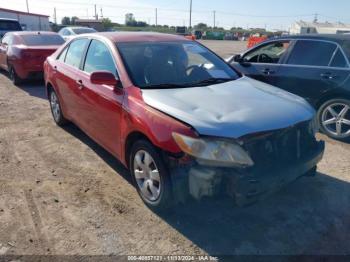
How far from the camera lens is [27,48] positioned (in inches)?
347

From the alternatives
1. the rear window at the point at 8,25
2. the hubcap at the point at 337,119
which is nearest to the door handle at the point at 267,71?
the hubcap at the point at 337,119

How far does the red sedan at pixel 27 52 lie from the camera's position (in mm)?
8802

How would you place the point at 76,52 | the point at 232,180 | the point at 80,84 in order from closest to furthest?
the point at 232,180, the point at 80,84, the point at 76,52

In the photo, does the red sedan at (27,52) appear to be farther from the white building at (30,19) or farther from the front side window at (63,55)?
the white building at (30,19)

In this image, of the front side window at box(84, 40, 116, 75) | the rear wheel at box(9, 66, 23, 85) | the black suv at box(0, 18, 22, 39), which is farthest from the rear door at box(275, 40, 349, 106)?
the black suv at box(0, 18, 22, 39)

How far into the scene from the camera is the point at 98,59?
418 cm

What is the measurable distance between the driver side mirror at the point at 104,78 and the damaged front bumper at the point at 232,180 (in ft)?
4.13

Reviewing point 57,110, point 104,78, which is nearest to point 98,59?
point 104,78

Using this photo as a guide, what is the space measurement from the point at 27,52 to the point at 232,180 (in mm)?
7881

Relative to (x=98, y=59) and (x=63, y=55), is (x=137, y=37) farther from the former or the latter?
(x=63, y=55)

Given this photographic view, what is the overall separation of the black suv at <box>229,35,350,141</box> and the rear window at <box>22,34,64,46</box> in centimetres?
660

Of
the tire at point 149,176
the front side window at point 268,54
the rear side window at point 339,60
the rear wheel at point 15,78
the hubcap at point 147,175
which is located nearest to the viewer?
the tire at point 149,176

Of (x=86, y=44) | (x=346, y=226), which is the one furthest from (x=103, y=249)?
(x=86, y=44)

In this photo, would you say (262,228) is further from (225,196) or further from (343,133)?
(343,133)
